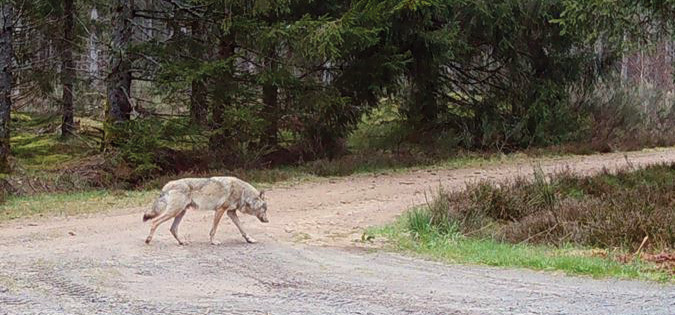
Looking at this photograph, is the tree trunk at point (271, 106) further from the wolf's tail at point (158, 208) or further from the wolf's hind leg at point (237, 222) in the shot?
the wolf's tail at point (158, 208)

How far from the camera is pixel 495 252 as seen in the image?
9648 mm

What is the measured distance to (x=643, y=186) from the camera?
14812 millimetres

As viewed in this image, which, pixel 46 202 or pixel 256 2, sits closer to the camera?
pixel 46 202

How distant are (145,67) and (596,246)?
11479 mm

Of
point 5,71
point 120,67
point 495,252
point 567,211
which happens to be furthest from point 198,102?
point 495,252

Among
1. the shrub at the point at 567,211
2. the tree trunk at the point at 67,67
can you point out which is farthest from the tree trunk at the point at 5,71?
the shrub at the point at 567,211

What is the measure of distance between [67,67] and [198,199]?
1435 cm

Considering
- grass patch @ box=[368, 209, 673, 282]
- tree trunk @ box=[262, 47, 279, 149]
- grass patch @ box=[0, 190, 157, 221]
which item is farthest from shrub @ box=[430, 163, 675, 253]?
tree trunk @ box=[262, 47, 279, 149]

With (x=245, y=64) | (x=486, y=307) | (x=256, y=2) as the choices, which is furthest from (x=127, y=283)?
(x=245, y=64)

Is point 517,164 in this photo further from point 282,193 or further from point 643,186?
point 282,193

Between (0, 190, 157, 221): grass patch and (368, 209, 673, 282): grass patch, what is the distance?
16.3 feet

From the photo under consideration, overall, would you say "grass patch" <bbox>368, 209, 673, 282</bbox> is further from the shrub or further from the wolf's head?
the wolf's head

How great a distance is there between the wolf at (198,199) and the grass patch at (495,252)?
223 cm

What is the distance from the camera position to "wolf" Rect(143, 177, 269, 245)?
9.41 meters
